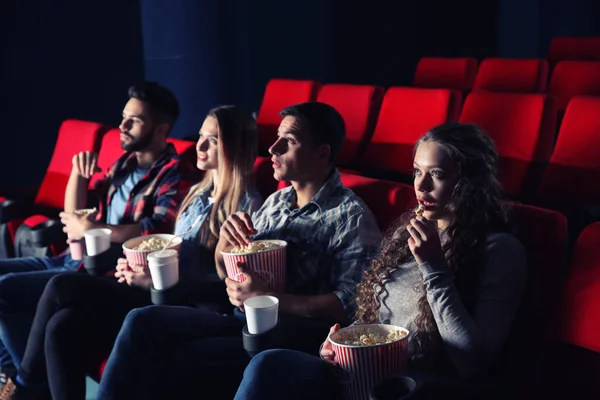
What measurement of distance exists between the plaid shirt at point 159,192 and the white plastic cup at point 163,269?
20.0 inches

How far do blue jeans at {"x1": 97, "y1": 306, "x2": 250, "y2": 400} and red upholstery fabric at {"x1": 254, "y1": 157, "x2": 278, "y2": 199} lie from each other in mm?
633

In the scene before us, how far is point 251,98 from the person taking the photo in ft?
17.5

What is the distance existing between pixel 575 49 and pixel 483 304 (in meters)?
4.33

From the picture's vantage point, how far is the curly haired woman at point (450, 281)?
4.82 ft

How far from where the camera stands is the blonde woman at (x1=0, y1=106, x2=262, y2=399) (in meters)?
2.10

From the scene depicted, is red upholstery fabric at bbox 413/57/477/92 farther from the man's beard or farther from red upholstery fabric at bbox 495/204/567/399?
red upholstery fabric at bbox 495/204/567/399

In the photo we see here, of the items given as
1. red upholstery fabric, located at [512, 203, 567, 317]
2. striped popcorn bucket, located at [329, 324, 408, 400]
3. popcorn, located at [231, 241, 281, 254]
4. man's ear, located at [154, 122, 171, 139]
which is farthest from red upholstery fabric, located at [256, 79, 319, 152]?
striped popcorn bucket, located at [329, 324, 408, 400]

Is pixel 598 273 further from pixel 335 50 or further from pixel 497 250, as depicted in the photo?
pixel 335 50

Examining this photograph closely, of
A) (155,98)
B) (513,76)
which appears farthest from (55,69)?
(513,76)

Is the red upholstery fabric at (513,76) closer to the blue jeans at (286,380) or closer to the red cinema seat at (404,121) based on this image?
the red cinema seat at (404,121)

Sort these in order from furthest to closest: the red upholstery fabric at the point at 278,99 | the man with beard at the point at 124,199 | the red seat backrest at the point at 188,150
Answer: the red upholstery fabric at the point at 278,99 → the red seat backrest at the point at 188,150 → the man with beard at the point at 124,199

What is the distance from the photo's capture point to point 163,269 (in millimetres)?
1985

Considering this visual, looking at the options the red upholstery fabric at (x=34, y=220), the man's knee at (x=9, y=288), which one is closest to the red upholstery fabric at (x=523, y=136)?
the man's knee at (x=9, y=288)

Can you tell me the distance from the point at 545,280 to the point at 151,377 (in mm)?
971
